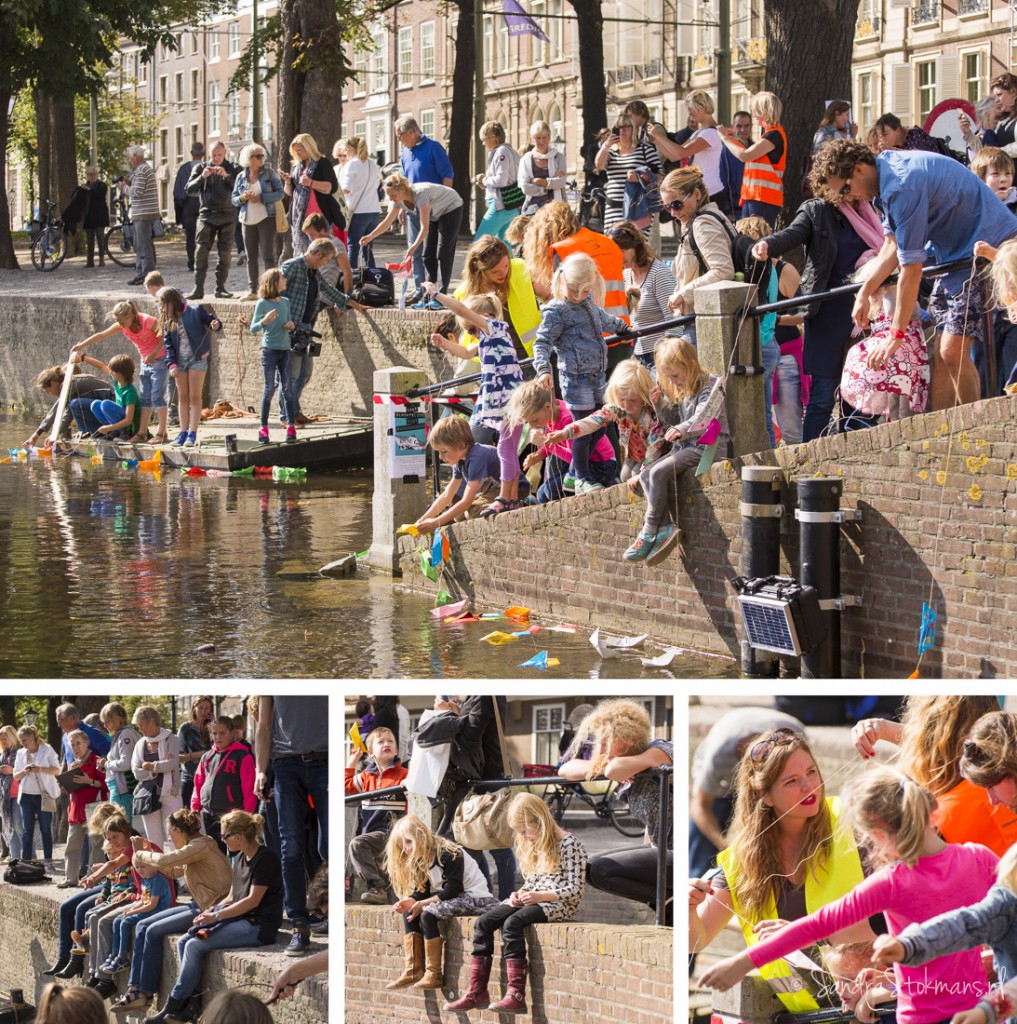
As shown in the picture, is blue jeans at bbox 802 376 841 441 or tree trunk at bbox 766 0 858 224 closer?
blue jeans at bbox 802 376 841 441

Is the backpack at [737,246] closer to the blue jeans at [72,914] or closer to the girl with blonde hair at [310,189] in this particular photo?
the blue jeans at [72,914]

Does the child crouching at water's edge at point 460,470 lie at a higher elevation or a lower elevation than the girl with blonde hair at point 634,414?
lower

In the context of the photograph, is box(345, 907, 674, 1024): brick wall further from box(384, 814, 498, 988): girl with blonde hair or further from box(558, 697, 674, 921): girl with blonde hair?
box(558, 697, 674, 921): girl with blonde hair

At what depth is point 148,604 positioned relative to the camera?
11.7 metres

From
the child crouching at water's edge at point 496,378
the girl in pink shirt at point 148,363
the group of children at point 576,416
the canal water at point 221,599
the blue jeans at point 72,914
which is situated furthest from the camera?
the girl in pink shirt at point 148,363

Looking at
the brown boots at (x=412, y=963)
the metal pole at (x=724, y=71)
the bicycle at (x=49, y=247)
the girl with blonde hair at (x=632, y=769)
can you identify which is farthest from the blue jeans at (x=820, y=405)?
the bicycle at (x=49, y=247)

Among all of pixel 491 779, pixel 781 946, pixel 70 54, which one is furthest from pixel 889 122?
pixel 70 54

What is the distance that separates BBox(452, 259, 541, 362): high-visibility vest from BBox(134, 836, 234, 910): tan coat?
200 inches

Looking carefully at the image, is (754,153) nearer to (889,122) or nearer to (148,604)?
(889,122)

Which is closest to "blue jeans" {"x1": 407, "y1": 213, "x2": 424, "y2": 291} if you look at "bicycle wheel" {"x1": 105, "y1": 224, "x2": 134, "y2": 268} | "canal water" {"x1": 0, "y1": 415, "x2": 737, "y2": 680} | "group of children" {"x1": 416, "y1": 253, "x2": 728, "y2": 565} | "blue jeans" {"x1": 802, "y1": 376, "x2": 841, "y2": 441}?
"canal water" {"x1": 0, "y1": 415, "x2": 737, "y2": 680}

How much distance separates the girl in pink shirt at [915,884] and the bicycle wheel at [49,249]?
27828mm

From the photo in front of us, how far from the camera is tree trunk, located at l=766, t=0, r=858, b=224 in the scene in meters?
17.7

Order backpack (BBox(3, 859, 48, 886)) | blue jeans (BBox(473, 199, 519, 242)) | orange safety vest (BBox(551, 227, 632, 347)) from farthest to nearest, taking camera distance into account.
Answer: blue jeans (BBox(473, 199, 519, 242))
orange safety vest (BBox(551, 227, 632, 347))
backpack (BBox(3, 859, 48, 886))

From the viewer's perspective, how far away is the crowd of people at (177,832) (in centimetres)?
643
